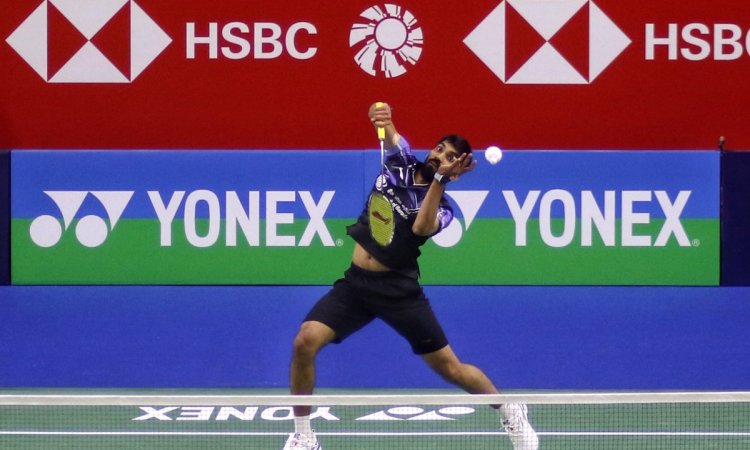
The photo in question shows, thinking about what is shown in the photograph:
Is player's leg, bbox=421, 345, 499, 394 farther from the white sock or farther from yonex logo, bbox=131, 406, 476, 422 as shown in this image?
yonex logo, bbox=131, 406, 476, 422

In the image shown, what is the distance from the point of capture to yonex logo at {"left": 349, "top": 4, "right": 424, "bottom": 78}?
26.0ft

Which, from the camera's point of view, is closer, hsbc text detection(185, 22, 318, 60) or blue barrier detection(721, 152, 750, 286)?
blue barrier detection(721, 152, 750, 286)

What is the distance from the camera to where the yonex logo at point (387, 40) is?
26.0 ft

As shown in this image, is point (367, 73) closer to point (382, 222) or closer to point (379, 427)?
point (382, 222)

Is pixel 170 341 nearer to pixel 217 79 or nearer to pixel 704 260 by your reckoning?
pixel 217 79

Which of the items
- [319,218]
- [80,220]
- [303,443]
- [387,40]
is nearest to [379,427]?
[303,443]

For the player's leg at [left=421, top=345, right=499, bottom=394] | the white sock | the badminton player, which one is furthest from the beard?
the white sock

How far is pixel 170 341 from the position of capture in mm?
7836

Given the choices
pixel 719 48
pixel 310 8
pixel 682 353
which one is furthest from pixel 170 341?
pixel 719 48

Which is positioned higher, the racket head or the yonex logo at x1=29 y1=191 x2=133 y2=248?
the yonex logo at x1=29 y1=191 x2=133 y2=248

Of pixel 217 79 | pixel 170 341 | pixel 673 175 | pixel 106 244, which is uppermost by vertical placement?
pixel 217 79

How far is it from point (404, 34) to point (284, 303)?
181 cm

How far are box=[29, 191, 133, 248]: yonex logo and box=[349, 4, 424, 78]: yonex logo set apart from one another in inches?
65.5

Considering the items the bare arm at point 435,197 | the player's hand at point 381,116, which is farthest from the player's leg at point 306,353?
the player's hand at point 381,116
